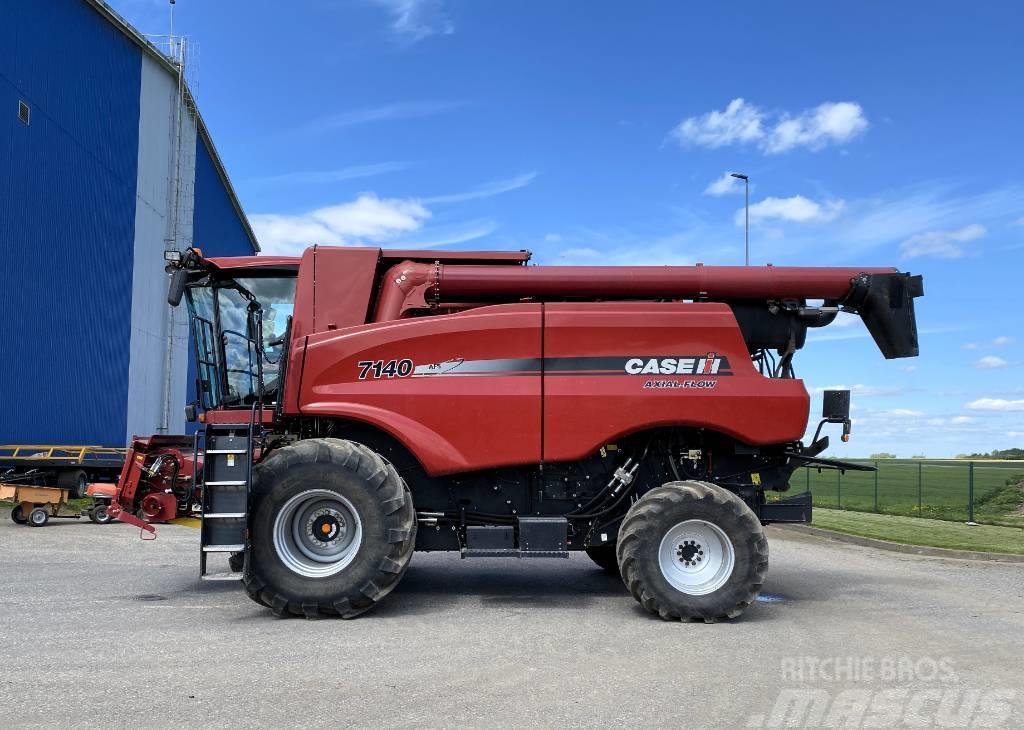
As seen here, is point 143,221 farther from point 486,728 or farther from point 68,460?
point 486,728

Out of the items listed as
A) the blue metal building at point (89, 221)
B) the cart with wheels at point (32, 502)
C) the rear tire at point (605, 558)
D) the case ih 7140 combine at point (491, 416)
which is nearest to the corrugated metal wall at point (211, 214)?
the blue metal building at point (89, 221)

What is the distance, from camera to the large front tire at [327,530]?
6.67 meters

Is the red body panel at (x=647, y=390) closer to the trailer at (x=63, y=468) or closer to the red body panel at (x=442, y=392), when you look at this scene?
the red body panel at (x=442, y=392)

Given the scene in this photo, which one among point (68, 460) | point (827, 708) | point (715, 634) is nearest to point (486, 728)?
point (827, 708)

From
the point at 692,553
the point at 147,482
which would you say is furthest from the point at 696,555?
the point at 147,482

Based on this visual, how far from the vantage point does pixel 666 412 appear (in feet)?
23.5

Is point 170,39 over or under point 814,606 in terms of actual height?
over

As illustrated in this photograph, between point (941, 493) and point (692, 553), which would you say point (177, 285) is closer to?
point (692, 553)

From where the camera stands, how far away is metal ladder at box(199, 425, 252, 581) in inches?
263

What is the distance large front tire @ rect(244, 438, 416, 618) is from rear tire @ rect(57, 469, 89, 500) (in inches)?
514

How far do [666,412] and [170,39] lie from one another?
29.2 m

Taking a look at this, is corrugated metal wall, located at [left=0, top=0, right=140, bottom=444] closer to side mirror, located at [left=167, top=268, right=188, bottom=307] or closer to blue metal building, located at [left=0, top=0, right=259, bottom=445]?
blue metal building, located at [left=0, top=0, right=259, bottom=445]

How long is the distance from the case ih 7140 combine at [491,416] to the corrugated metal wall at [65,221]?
50.3ft

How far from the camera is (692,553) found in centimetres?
696
